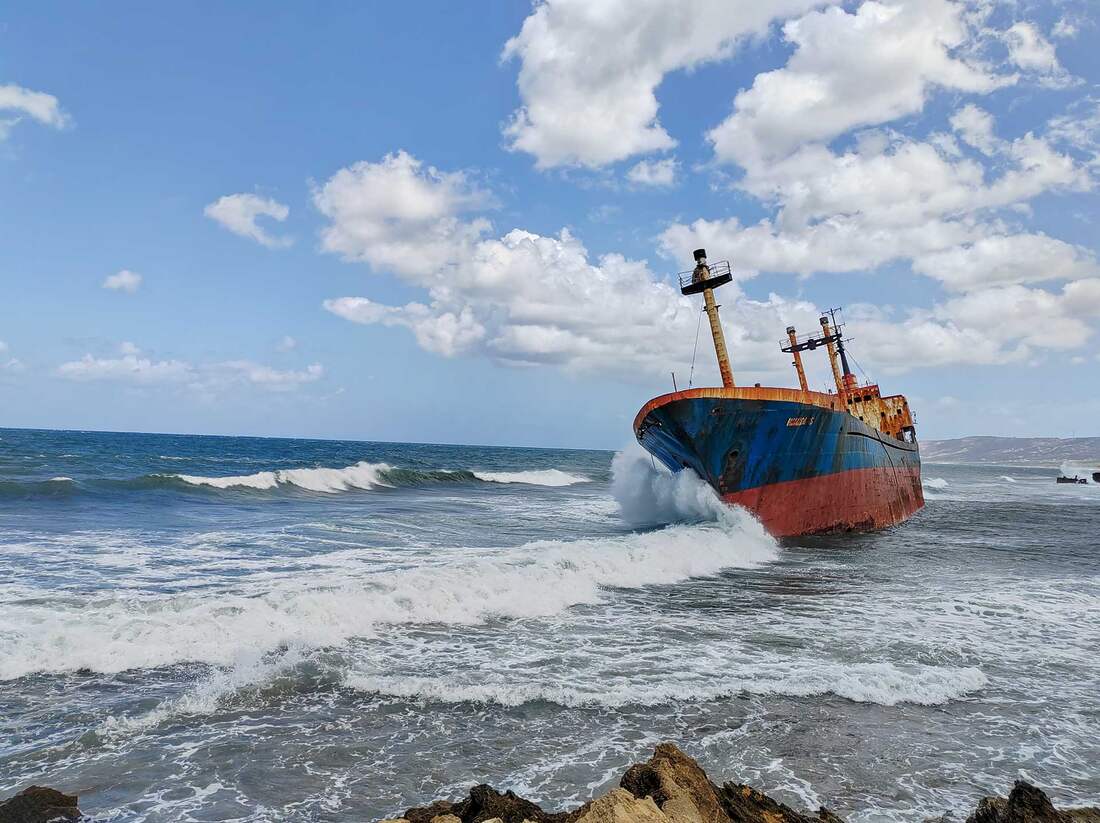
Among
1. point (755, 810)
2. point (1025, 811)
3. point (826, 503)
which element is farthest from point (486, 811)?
point (826, 503)

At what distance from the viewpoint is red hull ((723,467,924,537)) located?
19.6 meters

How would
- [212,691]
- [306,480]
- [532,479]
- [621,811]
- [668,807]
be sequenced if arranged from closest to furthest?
[621,811] < [668,807] < [212,691] < [306,480] < [532,479]

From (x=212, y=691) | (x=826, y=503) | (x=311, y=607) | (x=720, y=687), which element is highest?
(x=826, y=503)

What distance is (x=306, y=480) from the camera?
39.0 meters

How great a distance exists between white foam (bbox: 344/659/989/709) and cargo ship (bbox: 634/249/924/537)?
36.5ft

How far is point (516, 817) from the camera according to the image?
355cm

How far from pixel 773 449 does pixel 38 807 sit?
1830cm

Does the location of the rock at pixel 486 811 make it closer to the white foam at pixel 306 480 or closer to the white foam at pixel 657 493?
the white foam at pixel 657 493

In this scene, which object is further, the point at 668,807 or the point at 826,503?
the point at 826,503

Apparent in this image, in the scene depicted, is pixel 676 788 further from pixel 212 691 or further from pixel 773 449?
pixel 773 449

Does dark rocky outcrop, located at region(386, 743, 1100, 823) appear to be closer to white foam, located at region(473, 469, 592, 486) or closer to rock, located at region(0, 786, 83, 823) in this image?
rock, located at region(0, 786, 83, 823)

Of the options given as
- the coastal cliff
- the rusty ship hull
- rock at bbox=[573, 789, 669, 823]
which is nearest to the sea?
the coastal cliff

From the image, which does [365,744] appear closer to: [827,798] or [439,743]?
[439,743]

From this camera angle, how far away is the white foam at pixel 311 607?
296 inches
